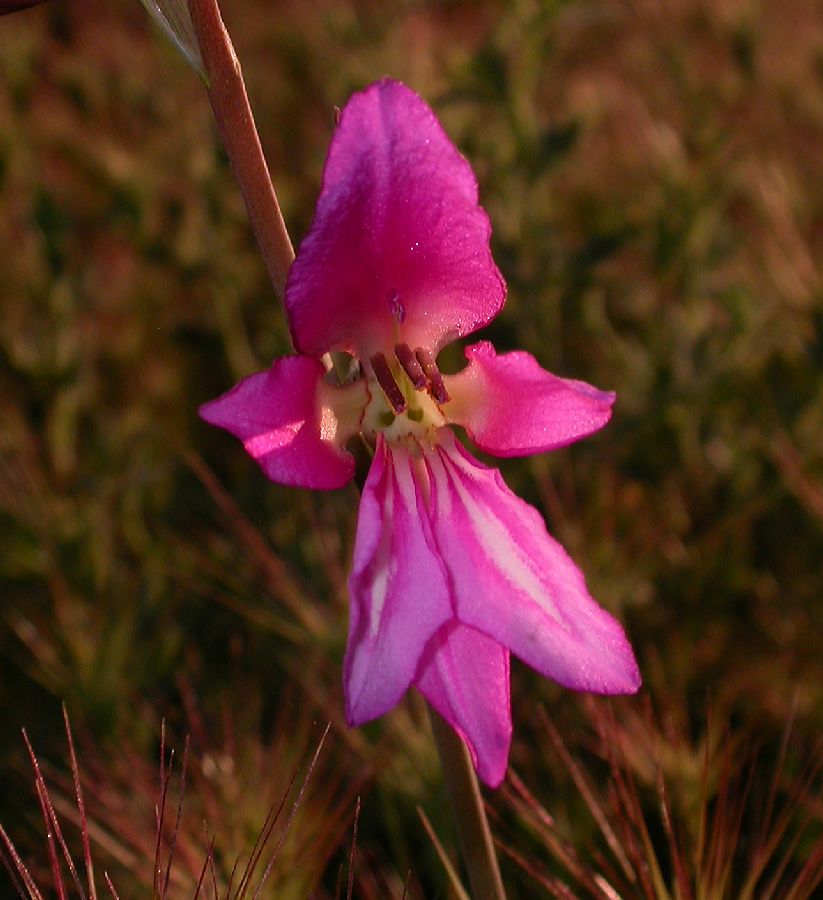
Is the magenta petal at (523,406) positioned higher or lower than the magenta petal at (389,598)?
higher

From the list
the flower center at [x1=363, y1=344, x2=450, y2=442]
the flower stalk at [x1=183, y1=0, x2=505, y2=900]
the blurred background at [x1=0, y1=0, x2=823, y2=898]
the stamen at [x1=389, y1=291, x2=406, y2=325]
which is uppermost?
the flower stalk at [x1=183, y1=0, x2=505, y2=900]

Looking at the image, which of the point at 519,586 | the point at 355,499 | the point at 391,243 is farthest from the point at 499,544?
the point at 355,499

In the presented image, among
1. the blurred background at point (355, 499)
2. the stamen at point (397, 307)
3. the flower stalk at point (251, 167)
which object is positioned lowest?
the blurred background at point (355, 499)

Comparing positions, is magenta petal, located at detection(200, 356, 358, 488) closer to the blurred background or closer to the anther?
the anther

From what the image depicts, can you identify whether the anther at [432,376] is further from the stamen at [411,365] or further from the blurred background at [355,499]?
the blurred background at [355,499]

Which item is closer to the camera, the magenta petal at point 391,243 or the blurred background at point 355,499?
the magenta petal at point 391,243

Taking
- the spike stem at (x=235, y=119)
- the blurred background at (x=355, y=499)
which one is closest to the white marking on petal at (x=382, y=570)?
the spike stem at (x=235, y=119)

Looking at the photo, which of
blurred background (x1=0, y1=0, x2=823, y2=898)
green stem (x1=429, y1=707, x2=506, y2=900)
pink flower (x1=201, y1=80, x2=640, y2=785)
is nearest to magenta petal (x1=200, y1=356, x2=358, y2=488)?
pink flower (x1=201, y1=80, x2=640, y2=785)
